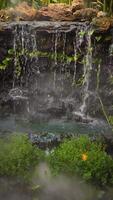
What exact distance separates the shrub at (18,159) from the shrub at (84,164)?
0.27 meters

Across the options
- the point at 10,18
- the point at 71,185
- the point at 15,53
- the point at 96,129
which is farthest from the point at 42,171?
the point at 10,18

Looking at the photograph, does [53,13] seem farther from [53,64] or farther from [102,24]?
[102,24]

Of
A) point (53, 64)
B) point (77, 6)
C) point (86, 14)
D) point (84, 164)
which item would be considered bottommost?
point (53, 64)

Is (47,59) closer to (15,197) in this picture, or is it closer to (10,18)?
(10,18)

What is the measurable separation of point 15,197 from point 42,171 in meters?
0.54

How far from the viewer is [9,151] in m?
6.41

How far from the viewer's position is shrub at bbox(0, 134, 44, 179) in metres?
6.30

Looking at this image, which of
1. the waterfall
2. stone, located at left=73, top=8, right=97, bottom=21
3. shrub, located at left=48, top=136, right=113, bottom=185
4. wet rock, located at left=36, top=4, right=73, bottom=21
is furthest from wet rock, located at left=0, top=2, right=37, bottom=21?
shrub, located at left=48, top=136, right=113, bottom=185

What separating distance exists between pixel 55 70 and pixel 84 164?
493cm

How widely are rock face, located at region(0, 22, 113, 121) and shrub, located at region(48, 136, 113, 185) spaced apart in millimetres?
3623

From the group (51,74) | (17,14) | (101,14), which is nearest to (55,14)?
(17,14)

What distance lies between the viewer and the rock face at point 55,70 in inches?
407

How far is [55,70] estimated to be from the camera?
11.0 m

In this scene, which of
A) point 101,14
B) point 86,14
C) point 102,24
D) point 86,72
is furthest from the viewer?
point 86,72
